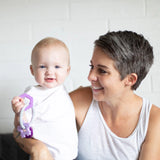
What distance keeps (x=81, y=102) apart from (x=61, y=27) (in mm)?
620

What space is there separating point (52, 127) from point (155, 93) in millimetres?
1042

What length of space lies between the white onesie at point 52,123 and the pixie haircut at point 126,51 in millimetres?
343

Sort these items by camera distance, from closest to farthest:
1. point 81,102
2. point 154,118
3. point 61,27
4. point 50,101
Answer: point 50,101 < point 154,118 < point 81,102 < point 61,27

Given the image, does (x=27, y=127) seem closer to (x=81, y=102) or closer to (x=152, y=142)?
(x=81, y=102)

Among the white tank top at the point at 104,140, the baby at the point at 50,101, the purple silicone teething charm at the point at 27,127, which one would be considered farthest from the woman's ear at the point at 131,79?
the purple silicone teething charm at the point at 27,127

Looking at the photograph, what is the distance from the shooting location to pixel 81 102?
4.83ft

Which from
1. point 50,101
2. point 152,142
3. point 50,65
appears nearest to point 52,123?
point 50,101

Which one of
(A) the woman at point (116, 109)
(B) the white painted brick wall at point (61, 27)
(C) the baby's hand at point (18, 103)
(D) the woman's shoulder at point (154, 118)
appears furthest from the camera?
(B) the white painted brick wall at point (61, 27)

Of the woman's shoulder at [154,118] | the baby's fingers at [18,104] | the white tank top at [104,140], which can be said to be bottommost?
the white tank top at [104,140]

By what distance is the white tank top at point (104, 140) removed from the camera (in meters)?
1.37

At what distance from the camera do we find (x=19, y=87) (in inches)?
71.2

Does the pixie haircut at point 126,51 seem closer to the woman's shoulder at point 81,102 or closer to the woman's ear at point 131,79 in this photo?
the woman's ear at point 131,79

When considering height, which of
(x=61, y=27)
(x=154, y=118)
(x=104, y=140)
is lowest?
(x=104, y=140)

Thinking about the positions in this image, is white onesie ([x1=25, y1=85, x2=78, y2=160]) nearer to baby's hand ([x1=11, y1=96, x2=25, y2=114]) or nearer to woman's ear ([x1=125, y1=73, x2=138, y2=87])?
baby's hand ([x1=11, y1=96, x2=25, y2=114])
